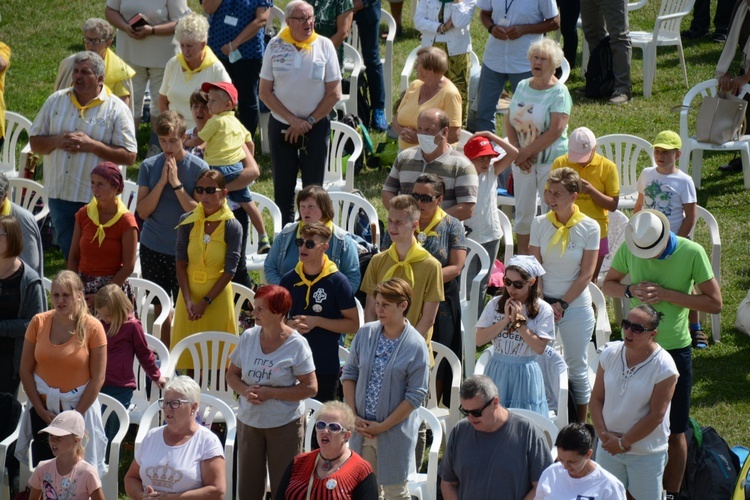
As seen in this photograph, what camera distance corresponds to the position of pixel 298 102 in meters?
9.76

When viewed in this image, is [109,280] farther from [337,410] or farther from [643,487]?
[643,487]

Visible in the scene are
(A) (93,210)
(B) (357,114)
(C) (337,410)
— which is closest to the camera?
(C) (337,410)

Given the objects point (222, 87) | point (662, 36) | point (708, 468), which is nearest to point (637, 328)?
point (708, 468)

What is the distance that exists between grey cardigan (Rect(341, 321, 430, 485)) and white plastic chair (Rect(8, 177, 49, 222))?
408 cm

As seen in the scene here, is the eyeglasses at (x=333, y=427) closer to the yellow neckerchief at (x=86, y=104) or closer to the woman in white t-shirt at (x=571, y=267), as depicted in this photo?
the woman in white t-shirt at (x=571, y=267)

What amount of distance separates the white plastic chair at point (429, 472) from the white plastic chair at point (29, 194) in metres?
4.25

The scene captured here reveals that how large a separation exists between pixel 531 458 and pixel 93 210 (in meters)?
3.30

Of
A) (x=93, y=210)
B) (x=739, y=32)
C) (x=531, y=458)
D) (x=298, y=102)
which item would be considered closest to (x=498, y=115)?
(x=739, y=32)

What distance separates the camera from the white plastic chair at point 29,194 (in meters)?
10.0

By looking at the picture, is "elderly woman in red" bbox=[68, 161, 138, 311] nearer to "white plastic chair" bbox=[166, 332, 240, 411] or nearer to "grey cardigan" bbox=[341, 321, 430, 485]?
"white plastic chair" bbox=[166, 332, 240, 411]

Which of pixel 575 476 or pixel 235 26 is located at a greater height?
pixel 235 26

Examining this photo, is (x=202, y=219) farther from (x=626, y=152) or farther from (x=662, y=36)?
(x=662, y=36)

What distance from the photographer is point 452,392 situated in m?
7.38

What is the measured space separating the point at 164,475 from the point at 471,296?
275 cm
